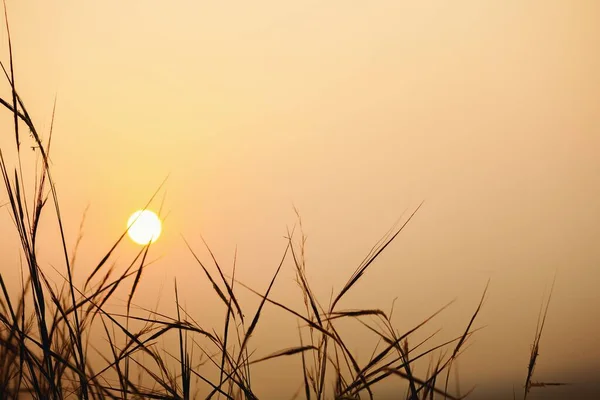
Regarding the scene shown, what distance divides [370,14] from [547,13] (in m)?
0.94

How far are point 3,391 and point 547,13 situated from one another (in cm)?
268

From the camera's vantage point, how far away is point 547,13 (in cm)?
222

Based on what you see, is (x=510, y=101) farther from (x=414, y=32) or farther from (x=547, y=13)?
(x=414, y=32)

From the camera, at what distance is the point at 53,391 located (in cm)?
48

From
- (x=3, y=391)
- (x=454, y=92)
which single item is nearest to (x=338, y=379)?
(x=3, y=391)

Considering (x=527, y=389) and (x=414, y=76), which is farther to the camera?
(x=414, y=76)

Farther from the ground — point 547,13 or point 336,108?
point 336,108

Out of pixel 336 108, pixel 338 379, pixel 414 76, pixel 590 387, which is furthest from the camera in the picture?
pixel 336 108

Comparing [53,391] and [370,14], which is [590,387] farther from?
[370,14]

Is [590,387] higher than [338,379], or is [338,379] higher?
[590,387]

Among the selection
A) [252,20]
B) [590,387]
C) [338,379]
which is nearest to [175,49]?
[252,20]

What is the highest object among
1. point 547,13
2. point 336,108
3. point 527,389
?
point 336,108

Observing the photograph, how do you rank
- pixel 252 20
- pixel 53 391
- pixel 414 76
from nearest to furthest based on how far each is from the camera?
1. pixel 53 391
2. pixel 252 20
3. pixel 414 76

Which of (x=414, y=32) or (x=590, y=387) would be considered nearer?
(x=590, y=387)
